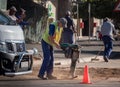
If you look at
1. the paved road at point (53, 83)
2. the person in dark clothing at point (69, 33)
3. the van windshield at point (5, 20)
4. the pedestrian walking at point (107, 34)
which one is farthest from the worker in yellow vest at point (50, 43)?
the pedestrian walking at point (107, 34)

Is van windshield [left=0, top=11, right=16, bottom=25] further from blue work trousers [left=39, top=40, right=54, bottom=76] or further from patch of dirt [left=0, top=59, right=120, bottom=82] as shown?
patch of dirt [left=0, top=59, right=120, bottom=82]

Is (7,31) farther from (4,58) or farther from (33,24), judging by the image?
(33,24)

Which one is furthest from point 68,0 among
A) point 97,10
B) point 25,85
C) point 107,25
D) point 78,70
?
point 97,10

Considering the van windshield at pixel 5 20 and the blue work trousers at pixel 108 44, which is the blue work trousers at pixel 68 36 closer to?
the blue work trousers at pixel 108 44

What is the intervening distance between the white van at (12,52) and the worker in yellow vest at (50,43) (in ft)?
2.97

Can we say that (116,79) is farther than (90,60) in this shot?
No

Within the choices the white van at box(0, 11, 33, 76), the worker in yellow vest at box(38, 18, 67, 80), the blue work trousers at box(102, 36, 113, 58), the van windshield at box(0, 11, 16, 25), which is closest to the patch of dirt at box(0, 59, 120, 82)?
the worker in yellow vest at box(38, 18, 67, 80)

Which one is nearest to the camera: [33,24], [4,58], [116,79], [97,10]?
[4,58]

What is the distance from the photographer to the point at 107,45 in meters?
23.1

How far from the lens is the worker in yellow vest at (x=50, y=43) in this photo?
14594 mm

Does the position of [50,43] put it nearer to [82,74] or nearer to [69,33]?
[82,74]

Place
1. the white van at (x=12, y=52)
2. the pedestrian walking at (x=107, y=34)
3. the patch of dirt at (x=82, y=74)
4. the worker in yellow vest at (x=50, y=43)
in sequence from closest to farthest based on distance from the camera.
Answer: the white van at (x=12, y=52) < the worker in yellow vest at (x=50, y=43) < the patch of dirt at (x=82, y=74) < the pedestrian walking at (x=107, y=34)

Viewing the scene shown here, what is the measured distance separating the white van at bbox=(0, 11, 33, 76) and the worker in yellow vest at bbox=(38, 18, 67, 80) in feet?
2.97

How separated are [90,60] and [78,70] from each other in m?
5.17
